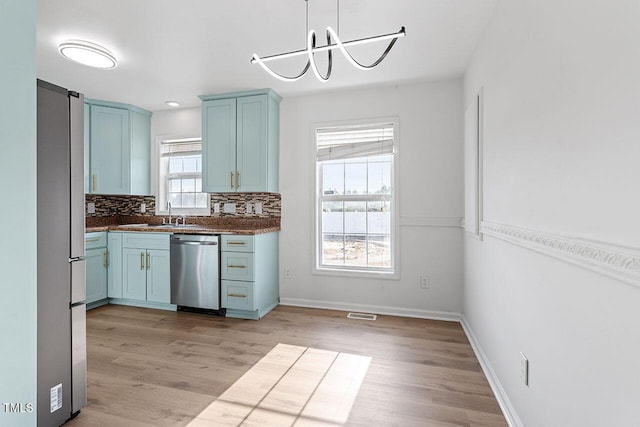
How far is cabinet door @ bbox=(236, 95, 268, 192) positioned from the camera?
362 cm

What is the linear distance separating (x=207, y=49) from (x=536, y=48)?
2352mm

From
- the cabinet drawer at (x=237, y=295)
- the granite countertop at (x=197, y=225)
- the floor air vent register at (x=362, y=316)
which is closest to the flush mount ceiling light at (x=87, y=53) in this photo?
the granite countertop at (x=197, y=225)

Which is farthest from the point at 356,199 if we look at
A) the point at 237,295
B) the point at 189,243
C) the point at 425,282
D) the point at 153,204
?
the point at 153,204

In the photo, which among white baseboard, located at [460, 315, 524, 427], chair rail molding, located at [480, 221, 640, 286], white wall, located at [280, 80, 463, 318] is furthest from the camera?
white wall, located at [280, 80, 463, 318]

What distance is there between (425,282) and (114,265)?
3608mm

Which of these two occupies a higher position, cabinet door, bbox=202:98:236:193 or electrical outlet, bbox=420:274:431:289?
cabinet door, bbox=202:98:236:193

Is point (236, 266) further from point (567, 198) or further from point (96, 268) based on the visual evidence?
point (567, 198)

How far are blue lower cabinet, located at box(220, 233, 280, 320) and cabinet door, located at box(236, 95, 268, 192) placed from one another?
649 mm

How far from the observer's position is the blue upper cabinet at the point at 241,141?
3.62m

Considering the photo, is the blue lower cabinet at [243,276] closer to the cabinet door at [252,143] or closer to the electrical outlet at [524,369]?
the cabinet door at [252,143]

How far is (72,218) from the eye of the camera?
1757 millimetres

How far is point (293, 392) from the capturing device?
2047 millimetres

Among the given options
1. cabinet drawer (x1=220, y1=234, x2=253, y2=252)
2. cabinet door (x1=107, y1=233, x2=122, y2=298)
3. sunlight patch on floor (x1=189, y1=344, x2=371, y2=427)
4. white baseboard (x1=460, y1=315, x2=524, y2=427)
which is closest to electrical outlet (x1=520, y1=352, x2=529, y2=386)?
white baseboard (x1=460, y1=315, x2=524, y2=427)

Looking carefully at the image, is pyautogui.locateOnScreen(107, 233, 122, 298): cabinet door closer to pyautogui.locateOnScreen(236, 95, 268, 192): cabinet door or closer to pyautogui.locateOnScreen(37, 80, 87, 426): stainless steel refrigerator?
pyautogui.locateOnScreen(236, 95, 268, 192): cabinet door
